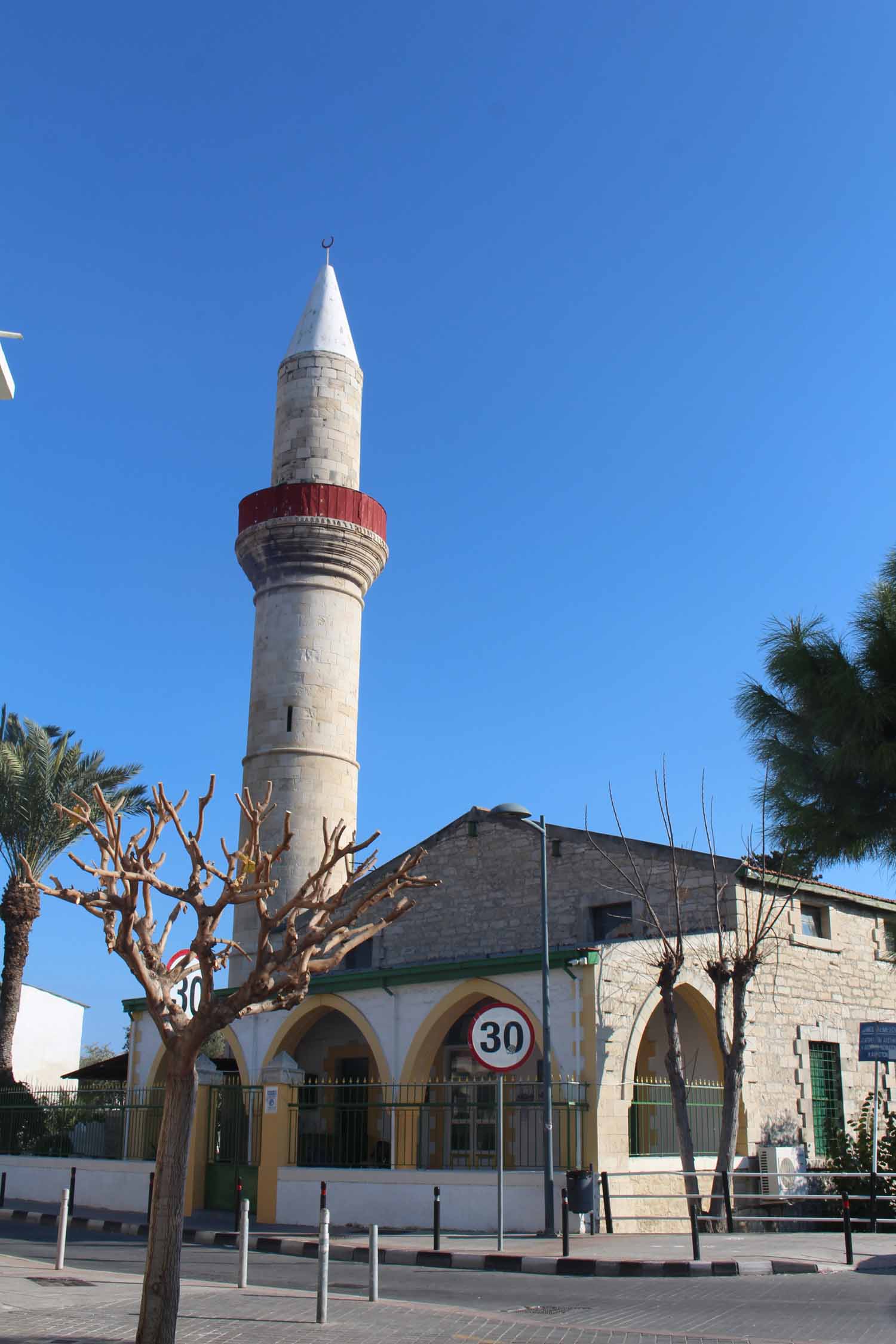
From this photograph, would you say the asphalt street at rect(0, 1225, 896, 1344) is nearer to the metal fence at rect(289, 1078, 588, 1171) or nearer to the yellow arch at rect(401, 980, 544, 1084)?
the metal fence at rect(289, 1078, 588, 1171)

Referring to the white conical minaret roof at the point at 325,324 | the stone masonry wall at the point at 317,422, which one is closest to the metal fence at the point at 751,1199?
the stone masonry wall at the point at 317,422

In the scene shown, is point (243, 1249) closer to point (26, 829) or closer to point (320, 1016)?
point (320, 1016)

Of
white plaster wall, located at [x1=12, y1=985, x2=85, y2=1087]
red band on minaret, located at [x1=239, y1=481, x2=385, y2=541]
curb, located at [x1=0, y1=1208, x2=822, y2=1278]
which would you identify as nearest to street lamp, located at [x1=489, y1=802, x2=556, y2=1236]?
curb, located at [x1=0, y1=1208, x2=822, y2=1278]

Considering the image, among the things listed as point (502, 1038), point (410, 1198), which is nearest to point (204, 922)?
point (502, 1038)

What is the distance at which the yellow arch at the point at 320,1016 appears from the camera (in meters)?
20.8

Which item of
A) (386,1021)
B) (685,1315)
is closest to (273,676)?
(386,1021)

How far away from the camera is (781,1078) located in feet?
68.1

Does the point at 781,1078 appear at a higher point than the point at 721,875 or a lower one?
→ lower

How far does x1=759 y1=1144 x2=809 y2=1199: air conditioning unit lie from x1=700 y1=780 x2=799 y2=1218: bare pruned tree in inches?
20.1

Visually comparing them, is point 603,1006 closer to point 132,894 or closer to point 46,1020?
point 132,894

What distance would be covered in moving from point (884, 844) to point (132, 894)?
10574mm

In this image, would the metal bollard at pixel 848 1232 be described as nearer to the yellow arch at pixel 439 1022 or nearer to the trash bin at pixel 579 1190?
the trash bin at pixel 579 1190

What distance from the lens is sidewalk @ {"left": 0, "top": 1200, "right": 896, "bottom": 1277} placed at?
1302 centimetres

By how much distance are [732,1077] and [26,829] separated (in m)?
16.9
